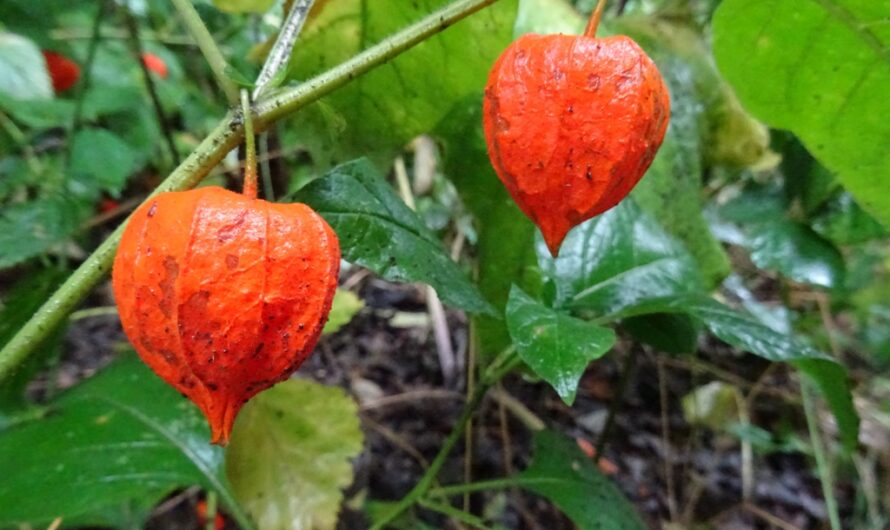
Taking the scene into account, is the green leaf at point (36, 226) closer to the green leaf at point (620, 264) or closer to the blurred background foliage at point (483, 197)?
the blurred background foliage at point (483, 197)

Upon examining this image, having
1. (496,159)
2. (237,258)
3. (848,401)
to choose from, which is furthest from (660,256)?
(237,258)

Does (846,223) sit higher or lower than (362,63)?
lower

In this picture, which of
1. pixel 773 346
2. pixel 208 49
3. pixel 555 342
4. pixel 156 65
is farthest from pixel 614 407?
pixel 156 65

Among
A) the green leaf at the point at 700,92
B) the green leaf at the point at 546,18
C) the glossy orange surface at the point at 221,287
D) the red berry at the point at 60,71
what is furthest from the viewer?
the red berry at the point at 60,71

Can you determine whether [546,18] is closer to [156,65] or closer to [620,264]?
[620,264]

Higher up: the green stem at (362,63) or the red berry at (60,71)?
the green stem at (362,63)

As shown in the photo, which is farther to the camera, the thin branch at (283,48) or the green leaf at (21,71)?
the green leaf at (21,71)

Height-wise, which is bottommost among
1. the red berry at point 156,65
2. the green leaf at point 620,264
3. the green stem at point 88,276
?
the green leaf at point 620,264

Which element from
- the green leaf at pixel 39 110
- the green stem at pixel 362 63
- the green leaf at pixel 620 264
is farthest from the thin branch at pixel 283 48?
the green leaf at pixel 39 110
